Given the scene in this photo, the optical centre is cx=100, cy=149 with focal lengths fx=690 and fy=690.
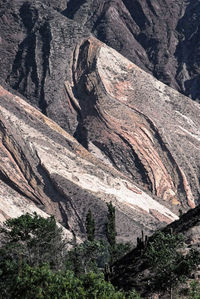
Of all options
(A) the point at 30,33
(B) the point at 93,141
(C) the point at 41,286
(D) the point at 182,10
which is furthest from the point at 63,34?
(C) the point at 41,286

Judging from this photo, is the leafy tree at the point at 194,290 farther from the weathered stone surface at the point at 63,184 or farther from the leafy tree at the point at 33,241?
the weathered stone surface at the point at 63,184

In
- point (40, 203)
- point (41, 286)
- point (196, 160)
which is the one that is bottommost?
point (40, 203)

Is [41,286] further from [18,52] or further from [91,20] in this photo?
[91,20]

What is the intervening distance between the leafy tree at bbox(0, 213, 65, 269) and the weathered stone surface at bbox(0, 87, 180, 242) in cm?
3515

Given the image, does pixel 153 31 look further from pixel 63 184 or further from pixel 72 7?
pixel 63 184

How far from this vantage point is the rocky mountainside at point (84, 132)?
94.8 meters

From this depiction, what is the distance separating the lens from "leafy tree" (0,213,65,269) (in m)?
48.9

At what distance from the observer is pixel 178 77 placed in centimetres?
15462

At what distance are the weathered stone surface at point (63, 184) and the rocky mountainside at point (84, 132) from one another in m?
0.15

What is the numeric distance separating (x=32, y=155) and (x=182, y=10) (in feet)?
276

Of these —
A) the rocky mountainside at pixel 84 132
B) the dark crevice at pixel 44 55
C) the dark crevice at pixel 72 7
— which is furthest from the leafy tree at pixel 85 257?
the dark crevice at pixel 72 7

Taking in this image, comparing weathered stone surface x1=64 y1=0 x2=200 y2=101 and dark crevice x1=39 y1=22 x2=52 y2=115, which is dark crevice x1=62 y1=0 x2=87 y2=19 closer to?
weathered stone surface x1=64 y1=0 x2=200 y2=101

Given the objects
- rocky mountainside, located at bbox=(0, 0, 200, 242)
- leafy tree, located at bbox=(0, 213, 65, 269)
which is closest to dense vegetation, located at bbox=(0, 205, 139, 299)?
leafy tree, located at bbox=(0, 213, 65, 269)

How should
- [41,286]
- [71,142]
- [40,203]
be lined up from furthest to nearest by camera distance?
1. [71,142]
2. [40,203]
3. [41,286]
